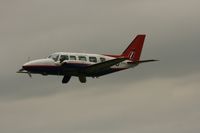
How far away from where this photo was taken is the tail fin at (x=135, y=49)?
153512 mm

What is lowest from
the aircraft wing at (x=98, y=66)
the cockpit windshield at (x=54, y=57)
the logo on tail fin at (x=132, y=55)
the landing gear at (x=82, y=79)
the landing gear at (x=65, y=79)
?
the landing gear at (x=65, y=79)

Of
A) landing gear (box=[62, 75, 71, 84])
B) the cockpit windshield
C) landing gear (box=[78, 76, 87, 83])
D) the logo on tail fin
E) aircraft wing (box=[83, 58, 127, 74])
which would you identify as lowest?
landing gear (box=[62, 75, 71, 84])

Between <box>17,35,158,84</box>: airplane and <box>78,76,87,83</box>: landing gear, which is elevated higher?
<box>17,35,158,84</box>: airplane

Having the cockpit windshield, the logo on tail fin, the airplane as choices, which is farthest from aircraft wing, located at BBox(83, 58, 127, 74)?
the logo on tail fin

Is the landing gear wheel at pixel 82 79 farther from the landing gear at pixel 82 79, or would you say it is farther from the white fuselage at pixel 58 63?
the white fuselage at pixel 58 63

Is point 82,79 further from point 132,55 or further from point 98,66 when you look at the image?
point 132,55

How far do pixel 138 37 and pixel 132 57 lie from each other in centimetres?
530

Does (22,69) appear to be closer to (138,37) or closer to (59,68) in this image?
(59,68)

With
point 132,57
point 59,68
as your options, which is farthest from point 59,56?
point 132,57

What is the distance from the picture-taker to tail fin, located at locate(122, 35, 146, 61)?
153512 millimetres

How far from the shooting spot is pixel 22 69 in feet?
472

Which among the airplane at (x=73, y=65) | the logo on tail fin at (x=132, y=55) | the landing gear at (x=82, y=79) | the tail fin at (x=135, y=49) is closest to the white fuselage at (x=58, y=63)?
the airplane at (x=73, y=65)

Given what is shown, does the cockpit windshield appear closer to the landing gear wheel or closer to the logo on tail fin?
the landing gear wheel

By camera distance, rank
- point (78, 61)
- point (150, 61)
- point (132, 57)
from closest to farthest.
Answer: point (150, 61), point (78, 61), point (132, 57)
